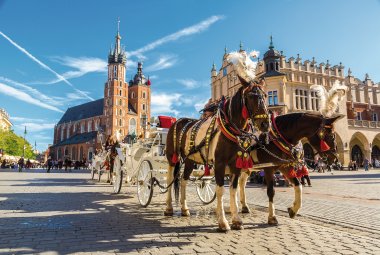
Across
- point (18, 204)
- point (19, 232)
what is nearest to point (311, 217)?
point (19, 232)

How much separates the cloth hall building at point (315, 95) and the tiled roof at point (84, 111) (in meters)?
60.4

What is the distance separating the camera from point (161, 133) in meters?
9.29

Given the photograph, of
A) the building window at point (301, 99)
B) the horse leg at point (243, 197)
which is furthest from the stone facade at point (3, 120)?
the horse leg at point (243, 197)

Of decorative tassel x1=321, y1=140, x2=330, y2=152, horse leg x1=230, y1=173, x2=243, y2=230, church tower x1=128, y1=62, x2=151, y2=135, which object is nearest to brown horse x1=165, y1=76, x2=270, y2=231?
horse leg x1=230, y1=173, x2=243, y2=230

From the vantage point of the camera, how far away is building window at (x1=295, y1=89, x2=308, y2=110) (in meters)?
38.9

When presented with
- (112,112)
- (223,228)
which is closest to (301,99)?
(223,228)

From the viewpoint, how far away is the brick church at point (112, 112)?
286 ft

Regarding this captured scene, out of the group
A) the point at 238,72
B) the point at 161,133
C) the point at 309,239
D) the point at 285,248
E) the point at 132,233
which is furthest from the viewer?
the point at 161,133

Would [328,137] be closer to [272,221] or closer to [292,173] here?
[292,173]

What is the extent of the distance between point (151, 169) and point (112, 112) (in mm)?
82241

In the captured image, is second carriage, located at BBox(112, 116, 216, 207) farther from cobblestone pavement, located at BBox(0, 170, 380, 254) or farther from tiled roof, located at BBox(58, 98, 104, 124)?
tiled roof, located at BBox(58, 98, 104, 124)

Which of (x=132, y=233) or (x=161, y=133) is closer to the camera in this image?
(x=132, y=233)

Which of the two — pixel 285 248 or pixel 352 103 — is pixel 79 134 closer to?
pixel 352 103

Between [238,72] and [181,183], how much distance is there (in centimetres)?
327
